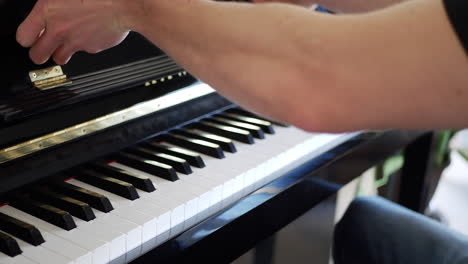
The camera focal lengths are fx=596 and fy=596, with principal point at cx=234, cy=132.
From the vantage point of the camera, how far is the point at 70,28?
910mm

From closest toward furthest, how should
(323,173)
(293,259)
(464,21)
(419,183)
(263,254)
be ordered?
1. (464,21)
2. (323,173)
3. (263,254)
4. (293,259)
5. (419,183)

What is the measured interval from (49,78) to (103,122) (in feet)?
0.40

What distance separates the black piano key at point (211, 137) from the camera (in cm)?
117

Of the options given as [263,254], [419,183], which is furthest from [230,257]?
[419,183]

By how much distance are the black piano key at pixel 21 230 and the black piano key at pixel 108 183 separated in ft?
0.54

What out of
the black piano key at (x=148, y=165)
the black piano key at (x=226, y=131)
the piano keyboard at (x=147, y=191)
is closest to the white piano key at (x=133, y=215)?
the piano keyboard at (x=147, y=191)

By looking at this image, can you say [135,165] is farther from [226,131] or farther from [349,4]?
[349,4]

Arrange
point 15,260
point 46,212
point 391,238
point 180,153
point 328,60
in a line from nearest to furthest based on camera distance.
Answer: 1. point 328,60
2. point 15,260
3. point 46,212
4. point 180,153
5. point 391,238

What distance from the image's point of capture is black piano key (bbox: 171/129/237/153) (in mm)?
1173

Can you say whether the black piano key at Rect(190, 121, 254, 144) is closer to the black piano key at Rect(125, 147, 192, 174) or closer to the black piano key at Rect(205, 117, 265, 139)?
the black piano key at Rect(205, 117, 265, 139)

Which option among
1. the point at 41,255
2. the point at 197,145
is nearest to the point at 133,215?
the point at 41,255

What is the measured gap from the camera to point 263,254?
153cm

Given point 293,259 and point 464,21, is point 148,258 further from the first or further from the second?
point 293,259

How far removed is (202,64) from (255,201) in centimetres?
39
